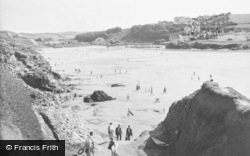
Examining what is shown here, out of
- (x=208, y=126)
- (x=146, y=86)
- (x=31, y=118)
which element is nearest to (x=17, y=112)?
(x=31, y=118)

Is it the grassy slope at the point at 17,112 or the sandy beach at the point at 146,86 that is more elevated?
the grassy slope at the point at 17,112

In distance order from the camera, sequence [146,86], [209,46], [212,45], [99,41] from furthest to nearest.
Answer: [99,41], [209,46], [212,45], [146,86]

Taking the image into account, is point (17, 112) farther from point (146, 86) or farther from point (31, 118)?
point (146, 86)

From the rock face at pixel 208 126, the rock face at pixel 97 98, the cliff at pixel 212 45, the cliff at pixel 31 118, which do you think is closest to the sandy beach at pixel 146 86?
the rock face at pixel 97 98

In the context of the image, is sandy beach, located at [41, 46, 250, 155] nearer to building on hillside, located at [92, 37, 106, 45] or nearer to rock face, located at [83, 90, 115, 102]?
rock face, located at [83, 90, 115, 102]

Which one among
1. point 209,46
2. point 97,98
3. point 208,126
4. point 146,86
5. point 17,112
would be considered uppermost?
point 17,112

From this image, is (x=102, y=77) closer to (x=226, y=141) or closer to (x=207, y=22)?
(x=226, y=141)

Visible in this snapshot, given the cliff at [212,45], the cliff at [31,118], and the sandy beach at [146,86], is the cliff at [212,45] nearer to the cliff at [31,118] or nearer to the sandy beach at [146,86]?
the sandy beach at [146,86]

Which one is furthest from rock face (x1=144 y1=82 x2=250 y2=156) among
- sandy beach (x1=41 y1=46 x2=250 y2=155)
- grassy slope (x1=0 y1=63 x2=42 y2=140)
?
grassy slope (x1=0 y1=63 x2=42 y2=140)

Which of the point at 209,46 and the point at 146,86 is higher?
the point at 209,46

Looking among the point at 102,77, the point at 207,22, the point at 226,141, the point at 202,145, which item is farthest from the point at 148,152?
the point at 207,22
